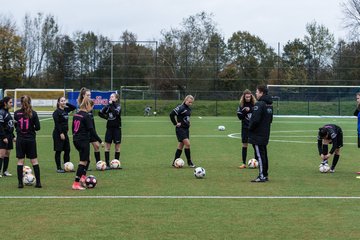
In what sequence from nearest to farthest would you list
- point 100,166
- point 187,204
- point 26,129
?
point 187,204 → point 26,129 → point 100,166

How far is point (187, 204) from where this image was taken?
9062 mm

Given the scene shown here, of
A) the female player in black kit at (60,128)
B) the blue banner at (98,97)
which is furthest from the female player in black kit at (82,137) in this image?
the blue banner at (98,97)

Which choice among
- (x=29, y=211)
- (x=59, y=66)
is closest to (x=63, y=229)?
(x=29, y=211)

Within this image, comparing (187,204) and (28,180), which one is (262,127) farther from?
(28,180)

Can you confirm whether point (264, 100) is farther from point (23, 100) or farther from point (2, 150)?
point (2, 150)

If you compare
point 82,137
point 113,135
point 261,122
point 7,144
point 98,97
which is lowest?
point 7,144

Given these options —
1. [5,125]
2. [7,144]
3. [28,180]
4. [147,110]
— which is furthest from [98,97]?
[28,180]

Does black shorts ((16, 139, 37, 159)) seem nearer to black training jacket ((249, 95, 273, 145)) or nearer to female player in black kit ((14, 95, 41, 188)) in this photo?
female player in black kit ((14, 95, 41, 188))

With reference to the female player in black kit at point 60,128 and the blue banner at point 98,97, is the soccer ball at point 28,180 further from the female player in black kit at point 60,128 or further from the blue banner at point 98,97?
the blue banner at point 98,97

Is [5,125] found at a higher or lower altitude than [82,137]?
higher

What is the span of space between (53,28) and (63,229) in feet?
256

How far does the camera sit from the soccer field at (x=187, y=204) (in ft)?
23.6

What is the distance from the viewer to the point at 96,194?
10078mm

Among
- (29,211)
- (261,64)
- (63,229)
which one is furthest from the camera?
(261,64)
